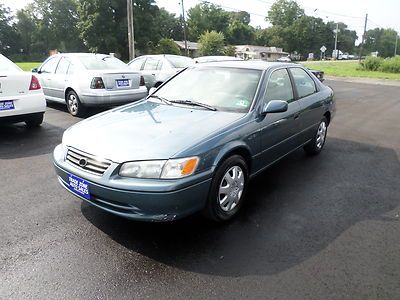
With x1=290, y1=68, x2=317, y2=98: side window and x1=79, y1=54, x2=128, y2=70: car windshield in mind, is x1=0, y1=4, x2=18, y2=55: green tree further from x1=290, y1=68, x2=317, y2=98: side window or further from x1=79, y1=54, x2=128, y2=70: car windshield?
x1=290, y1=68, x2=317, y2=98: side window

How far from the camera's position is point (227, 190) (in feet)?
11.3

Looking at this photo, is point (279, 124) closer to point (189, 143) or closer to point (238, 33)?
point (189, 143)

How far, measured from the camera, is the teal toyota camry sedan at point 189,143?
2.91 metres

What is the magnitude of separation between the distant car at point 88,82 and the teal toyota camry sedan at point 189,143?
3.74m


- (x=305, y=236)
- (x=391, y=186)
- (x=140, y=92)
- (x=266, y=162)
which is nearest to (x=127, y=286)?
(x=305, y=236)

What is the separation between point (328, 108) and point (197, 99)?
2730 millimetres

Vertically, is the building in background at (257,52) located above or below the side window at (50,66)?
below

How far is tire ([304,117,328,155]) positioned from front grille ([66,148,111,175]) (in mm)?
3568

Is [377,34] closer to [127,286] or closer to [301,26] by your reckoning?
[301,26]

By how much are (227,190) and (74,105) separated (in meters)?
6.14

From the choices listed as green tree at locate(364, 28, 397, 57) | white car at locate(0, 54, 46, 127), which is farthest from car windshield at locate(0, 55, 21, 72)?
green tree at locate(364, 28, 397, 57)

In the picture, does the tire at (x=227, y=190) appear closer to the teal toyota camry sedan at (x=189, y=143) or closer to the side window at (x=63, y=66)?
the teal toyota camry sedan at (x=189, y=143)

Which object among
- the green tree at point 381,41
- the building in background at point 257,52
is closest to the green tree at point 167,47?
the building in background at point 257,52

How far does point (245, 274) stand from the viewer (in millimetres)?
2732
